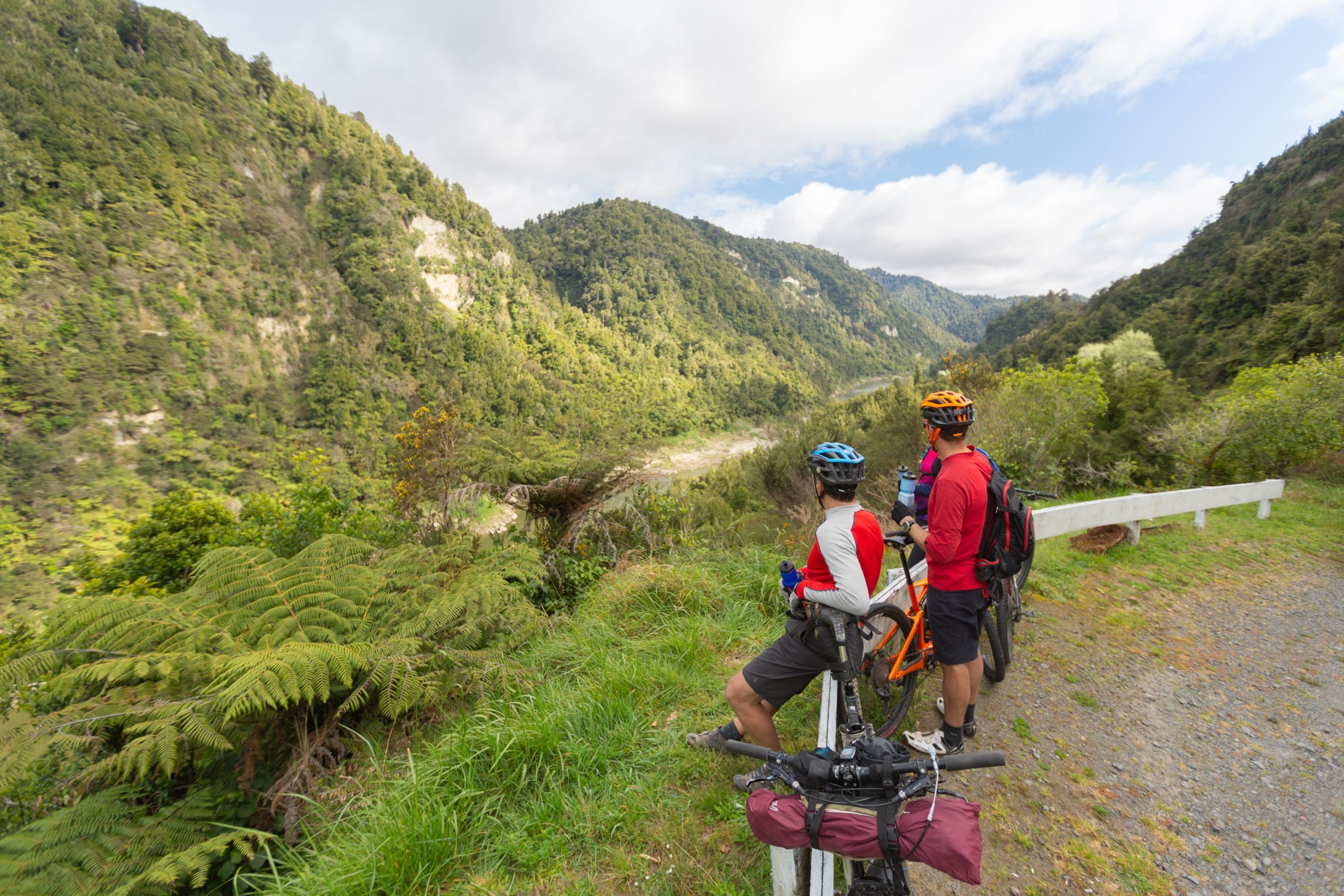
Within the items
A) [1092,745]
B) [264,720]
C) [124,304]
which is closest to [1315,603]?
[1092,745]

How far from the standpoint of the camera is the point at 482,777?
280cm

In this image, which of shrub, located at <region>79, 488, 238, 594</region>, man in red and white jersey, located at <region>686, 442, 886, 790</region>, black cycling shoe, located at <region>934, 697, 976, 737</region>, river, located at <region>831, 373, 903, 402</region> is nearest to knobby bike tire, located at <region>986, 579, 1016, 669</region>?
black cycling shoe, located at <region>934, 697, 976, 737</region>

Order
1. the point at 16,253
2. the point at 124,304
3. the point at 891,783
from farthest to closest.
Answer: the point at 124,304
the point at 16,253
the point at 891,783

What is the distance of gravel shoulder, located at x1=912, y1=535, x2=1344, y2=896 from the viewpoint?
2.13 meters

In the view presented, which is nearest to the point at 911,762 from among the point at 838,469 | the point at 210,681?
the point at 838,469

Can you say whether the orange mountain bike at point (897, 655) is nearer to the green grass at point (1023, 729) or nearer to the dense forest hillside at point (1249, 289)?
the green grass at point (1023, 729)

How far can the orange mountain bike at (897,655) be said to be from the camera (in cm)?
306

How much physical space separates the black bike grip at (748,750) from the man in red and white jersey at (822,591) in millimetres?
739

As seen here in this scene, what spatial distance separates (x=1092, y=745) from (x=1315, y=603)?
396 centimetres

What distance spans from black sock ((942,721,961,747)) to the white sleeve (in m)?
1.13

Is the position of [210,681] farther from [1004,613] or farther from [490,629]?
[1004,613]

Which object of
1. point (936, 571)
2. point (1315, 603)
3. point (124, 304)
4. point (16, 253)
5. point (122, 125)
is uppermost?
point (122, 125)

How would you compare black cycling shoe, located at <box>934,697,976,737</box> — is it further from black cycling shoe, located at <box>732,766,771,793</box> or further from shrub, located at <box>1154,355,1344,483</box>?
shrub, located at <box>1154,355,1344,483</box>

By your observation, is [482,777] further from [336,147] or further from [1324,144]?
[336,147]
